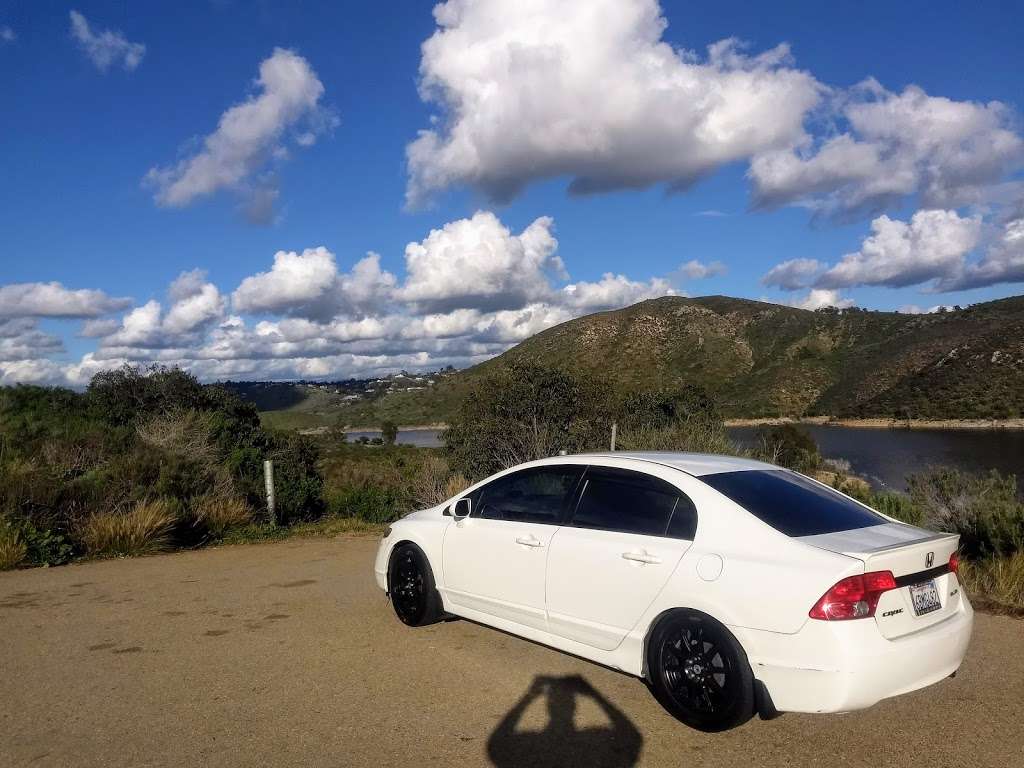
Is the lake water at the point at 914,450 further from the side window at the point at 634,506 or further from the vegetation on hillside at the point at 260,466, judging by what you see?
the side window at the point at 634,506

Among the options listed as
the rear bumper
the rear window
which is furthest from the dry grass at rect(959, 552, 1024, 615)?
the rear bumper

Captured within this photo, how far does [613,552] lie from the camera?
503cm

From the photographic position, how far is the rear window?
4.71 m

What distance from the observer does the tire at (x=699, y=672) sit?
168 inches

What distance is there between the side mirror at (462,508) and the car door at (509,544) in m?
0.03

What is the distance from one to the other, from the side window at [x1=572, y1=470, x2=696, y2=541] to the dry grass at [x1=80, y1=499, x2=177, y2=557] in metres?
7.43

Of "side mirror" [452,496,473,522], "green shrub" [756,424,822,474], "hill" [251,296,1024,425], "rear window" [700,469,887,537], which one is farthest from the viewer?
"hill" [251,296,1024,425]

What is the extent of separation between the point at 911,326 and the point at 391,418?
36.7m

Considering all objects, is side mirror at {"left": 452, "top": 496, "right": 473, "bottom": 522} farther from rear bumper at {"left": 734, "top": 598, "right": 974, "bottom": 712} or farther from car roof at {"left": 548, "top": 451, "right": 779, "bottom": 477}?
rear bumper at {"left": 734, "top": 598, "right": 974, "bottom": 712}

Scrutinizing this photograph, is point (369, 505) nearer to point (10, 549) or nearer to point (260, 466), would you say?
point (260, 466)

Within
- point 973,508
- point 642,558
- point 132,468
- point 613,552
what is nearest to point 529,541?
point 613,552

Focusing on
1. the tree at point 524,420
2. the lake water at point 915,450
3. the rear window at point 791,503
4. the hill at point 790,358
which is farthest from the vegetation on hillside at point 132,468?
the lake water at point 915,450

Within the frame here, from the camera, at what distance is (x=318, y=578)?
8.88 m

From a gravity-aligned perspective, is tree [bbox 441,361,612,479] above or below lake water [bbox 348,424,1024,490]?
above
